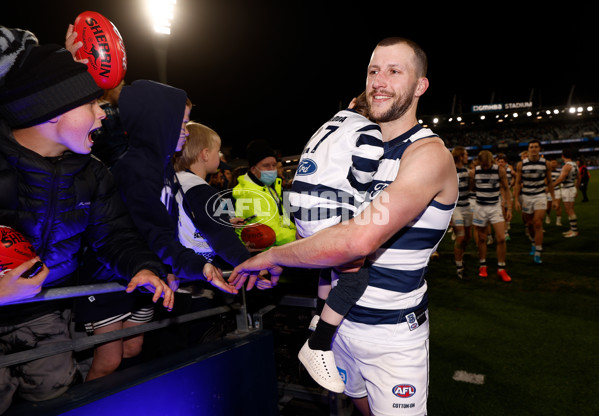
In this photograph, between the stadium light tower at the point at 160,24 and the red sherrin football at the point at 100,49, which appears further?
the stadium light tower at the point at 160,24

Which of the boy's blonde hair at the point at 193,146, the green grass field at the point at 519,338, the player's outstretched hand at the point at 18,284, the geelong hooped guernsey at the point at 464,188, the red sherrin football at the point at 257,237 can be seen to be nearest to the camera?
the player's outstretched hand at the point at 18,284

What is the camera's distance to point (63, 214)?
177 cm

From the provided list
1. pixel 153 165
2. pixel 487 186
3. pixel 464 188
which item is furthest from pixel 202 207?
pixel 464 188

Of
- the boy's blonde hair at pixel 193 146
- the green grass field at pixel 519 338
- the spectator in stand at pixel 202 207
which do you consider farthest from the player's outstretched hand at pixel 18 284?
the green grass field at pixel 519 338

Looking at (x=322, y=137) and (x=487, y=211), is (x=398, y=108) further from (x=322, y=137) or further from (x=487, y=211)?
(x=487, y=211)

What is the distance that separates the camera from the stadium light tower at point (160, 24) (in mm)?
6922

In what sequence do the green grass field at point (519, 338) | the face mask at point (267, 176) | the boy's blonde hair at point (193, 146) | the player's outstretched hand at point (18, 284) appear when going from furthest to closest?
1. the face mask at point (267, 176)
2. the green grass field at point (519, 338)
3. the boy's blonde hair at point (193, 146)
4. the player's outstretched hand at point (18, 284)

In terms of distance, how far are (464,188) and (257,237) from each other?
5967 millimetres

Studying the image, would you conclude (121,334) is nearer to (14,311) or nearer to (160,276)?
(160,276)

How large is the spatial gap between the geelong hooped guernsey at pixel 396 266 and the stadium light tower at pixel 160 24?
245 inches

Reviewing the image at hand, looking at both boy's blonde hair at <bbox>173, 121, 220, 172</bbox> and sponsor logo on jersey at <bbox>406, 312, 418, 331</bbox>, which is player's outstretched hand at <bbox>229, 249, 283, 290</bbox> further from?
boy's blonde hair at <bbox>173, 121, 220, 172</bbox>

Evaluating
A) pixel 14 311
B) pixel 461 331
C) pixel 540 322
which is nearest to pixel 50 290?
pixel 14 311

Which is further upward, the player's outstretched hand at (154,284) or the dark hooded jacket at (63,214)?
the dark hooded jacket at (63,214)

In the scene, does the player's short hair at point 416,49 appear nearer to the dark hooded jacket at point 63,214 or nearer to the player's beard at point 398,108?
the player's beard at point 398,108
